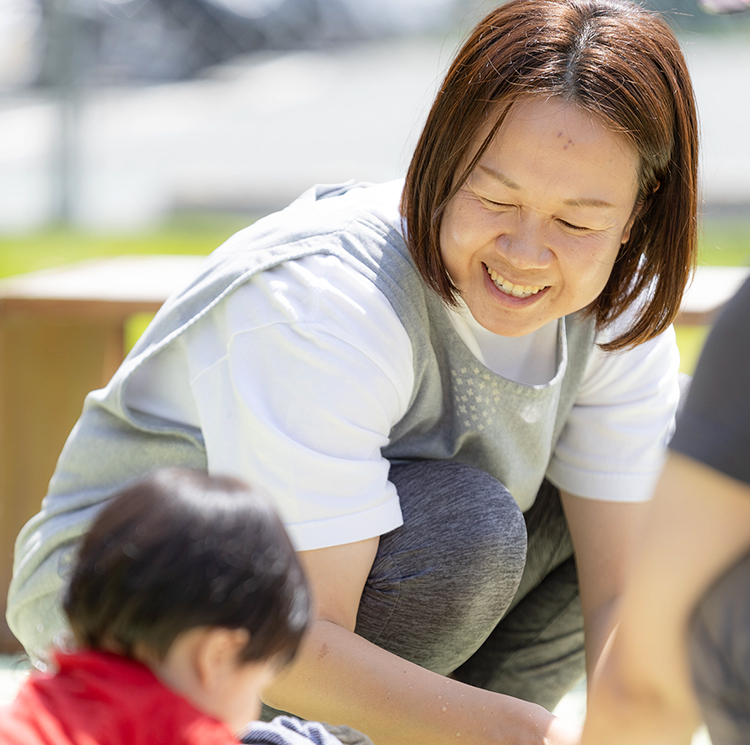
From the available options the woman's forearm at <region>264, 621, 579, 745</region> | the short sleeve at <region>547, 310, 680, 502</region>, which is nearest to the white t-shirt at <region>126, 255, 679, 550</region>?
the woman's forearm at <region>264, 621, 579, 745</region>

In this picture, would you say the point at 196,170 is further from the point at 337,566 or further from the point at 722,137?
the point at 337,566

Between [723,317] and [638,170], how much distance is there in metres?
0.62

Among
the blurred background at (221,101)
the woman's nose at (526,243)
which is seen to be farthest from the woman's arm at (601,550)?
the blurred background at (221,101)

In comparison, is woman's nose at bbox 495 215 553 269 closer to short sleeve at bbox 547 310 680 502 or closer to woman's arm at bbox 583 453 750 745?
short sleeve at bbox 547 310 680 502

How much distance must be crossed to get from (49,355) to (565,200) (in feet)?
4.09

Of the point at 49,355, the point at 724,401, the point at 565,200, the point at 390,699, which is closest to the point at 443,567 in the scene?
the point at 390,699

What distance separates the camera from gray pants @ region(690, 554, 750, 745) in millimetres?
668

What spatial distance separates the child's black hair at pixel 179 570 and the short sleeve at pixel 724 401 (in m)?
0.31

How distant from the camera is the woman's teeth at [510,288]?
1280mm

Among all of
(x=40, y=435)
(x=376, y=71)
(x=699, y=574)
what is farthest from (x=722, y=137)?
(x=699, y=574)

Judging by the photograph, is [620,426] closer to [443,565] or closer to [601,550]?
[601,550]

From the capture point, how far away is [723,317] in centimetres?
68

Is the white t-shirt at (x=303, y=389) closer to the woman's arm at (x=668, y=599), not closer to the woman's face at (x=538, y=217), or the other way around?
the woman's face at (x=538, y=217)

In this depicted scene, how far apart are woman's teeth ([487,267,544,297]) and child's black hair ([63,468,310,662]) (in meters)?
0.59
